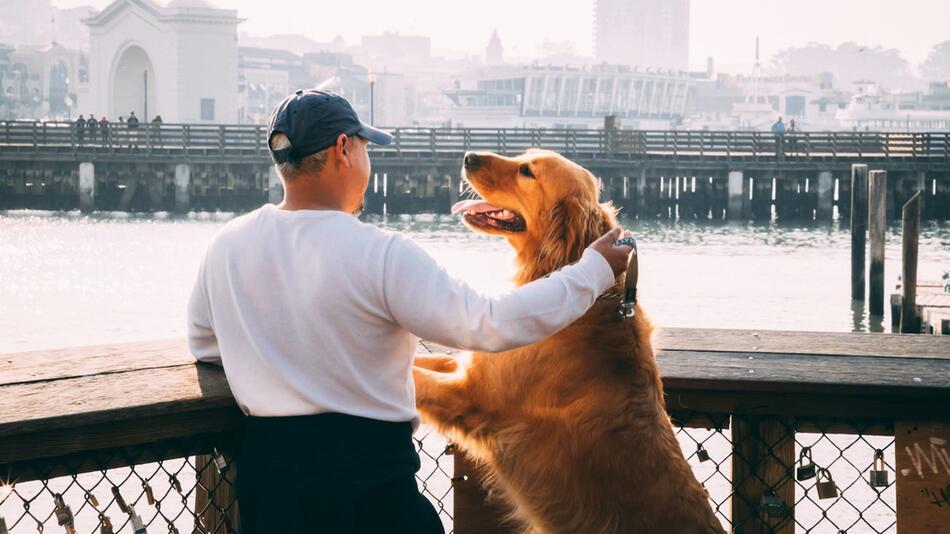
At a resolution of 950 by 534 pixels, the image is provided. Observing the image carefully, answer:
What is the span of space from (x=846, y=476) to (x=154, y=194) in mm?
33054

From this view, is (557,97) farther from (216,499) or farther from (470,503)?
(216,499)

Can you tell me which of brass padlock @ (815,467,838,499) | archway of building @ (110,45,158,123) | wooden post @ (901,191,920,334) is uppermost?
archway of building @ (110,45,158,123)

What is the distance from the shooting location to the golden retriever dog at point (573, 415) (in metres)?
2.54

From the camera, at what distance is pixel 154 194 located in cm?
3922

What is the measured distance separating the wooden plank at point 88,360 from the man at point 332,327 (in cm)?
37

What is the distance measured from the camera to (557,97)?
419 ft

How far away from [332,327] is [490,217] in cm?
124

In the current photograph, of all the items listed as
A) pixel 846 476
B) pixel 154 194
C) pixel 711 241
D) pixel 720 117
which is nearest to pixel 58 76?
pixel 720 117

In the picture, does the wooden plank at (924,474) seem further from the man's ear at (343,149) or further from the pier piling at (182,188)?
the pier piling at (182,188)

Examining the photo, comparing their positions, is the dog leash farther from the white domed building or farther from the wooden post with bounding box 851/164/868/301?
the white domed building

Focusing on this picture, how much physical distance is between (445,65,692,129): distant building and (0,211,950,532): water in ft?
286

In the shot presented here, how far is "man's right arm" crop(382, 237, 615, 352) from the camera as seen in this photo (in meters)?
2.11

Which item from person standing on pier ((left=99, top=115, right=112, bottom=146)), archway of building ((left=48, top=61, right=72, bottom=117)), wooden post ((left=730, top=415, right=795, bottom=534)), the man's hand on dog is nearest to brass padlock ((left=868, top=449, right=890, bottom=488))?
wooden post ((left=730, top=415, right=795, bottom=534))

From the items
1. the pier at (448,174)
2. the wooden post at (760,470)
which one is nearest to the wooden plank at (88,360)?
the wooden post at (760,470)
